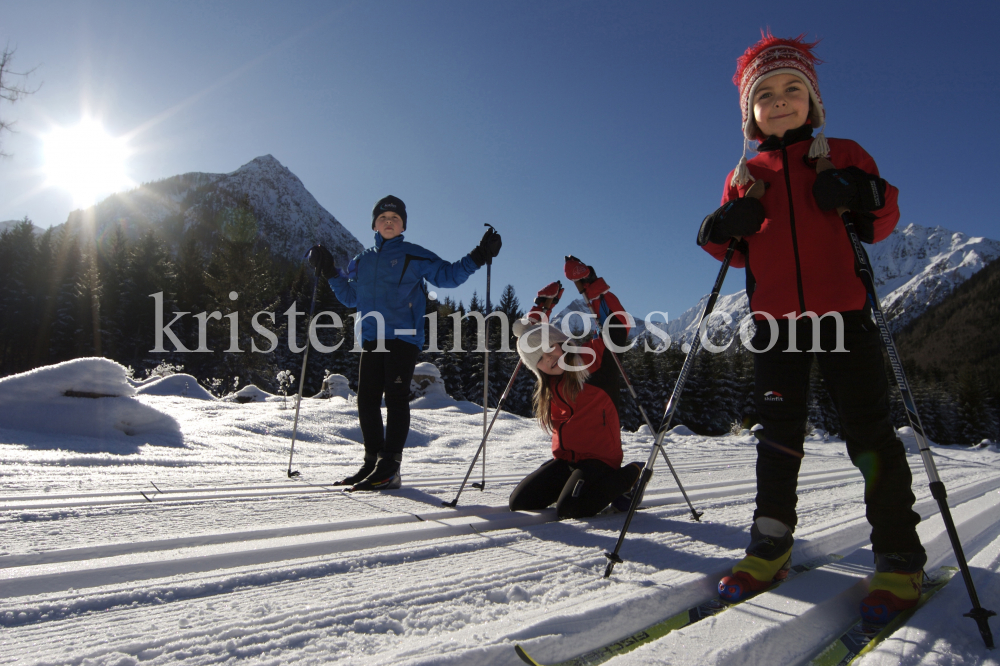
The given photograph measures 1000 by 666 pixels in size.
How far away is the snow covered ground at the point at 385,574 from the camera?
101 cm

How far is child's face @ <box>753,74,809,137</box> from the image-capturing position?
5.78 feet

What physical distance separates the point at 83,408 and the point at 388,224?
3371mm

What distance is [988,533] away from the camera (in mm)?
2105

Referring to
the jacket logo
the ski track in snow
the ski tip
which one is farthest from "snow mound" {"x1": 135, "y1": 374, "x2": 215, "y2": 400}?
the jacket logo

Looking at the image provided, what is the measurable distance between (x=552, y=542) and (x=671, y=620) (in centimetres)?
69

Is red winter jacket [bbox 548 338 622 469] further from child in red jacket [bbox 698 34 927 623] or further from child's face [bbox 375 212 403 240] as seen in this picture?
child's face [bbox 375 212 403 240]

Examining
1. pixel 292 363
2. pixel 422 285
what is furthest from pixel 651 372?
pixel 422 285

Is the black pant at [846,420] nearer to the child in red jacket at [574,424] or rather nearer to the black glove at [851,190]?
the black glove at [851,190]

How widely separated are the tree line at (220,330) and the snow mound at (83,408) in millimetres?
22520

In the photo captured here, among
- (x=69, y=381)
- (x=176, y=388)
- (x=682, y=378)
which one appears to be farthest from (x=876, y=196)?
(x=176, y=388)

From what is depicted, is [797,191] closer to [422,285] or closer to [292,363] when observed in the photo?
[422,285]

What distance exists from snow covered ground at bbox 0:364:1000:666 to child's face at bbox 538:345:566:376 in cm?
78

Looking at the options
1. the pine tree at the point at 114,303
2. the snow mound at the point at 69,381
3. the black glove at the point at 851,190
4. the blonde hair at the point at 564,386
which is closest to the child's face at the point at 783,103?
the black glove at the point at 851,190

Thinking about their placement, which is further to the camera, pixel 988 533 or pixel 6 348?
pixel 6 348
